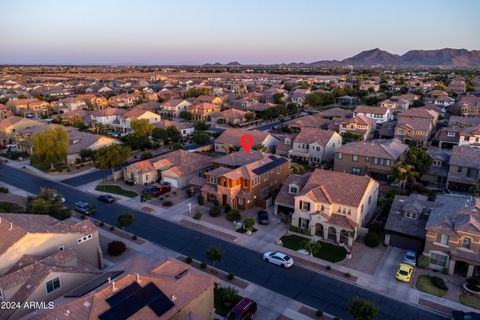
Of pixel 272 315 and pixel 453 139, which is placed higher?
pixel 453 139

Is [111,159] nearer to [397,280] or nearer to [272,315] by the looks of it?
[272,315]

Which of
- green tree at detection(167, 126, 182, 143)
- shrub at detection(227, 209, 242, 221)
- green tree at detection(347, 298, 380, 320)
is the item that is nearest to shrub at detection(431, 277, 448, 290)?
green tree at detection(347, 298, 380, 320)

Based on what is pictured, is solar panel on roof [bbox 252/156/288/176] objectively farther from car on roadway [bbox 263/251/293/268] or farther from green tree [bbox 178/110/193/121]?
green tree [bbox 178/110/193/121]

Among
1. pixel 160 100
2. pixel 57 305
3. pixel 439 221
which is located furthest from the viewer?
pixel 160 100

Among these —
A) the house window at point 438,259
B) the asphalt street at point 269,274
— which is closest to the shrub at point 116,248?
the asphalt street at point 269,274

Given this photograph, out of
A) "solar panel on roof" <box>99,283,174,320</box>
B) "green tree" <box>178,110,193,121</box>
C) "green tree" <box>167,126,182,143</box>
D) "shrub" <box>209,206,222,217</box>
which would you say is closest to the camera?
"solar panel on roof" <box>99,283,174,320</box>

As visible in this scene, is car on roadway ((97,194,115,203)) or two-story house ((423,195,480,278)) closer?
two-story house ((423,195,480,278))

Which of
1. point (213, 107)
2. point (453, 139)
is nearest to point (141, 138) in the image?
point (213, 107)

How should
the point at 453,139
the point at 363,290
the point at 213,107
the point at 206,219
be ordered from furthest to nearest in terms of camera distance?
the point at 213,107 → the point at 453,139 → the point at 206,219 → the point at 363,290

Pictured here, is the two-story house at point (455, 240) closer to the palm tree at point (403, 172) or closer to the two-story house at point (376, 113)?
the palm tree at point (403, 172)
